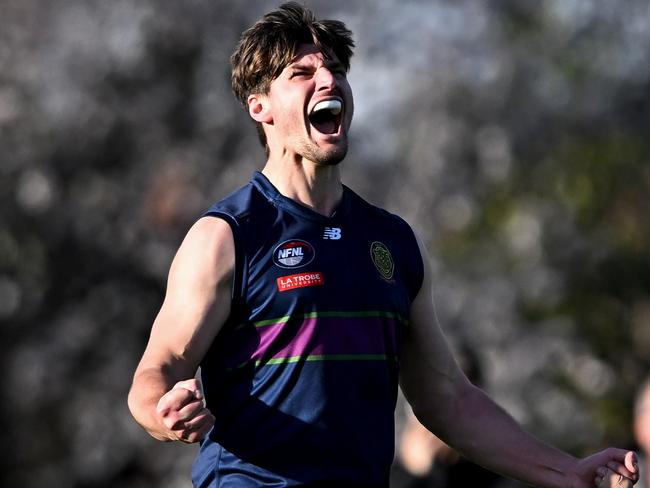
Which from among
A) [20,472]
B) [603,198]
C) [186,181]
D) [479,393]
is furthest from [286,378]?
[603,198]

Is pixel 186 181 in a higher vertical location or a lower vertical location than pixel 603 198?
lower

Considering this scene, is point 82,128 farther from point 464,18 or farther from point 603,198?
point 603,198

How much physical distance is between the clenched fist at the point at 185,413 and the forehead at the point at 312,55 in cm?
126

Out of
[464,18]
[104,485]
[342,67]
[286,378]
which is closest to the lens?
[286,378]

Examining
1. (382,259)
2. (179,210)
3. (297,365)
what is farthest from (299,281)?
(179,210)

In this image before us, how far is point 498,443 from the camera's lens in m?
4.87

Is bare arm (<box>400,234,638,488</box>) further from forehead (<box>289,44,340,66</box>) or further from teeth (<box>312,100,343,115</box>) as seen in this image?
forehead (<box>289,44,340,66</box>)

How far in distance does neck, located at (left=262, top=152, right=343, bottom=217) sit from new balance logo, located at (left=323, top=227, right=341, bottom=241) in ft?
0.25

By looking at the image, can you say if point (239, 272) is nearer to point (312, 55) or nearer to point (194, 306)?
point (194, 306)

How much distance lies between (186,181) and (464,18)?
2928 mm

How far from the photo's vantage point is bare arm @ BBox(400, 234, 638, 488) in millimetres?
4754

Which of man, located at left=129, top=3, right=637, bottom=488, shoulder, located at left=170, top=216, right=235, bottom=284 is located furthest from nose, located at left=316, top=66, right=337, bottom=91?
shoulder, located at left=170, top=216, right=235, bottom=284

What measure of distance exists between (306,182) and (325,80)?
33 centimetres

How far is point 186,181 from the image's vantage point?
11281 mm
